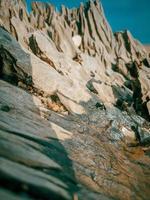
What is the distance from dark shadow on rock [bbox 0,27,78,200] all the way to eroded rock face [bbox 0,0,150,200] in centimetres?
3

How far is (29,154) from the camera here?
36.9 ft

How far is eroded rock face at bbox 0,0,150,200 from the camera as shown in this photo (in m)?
10.4

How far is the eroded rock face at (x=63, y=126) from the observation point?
10.4 meters

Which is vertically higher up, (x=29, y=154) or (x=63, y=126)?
(x=63, y=126)

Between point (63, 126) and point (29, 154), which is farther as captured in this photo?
point (63, 126)

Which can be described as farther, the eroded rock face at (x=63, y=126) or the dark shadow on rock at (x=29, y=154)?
the eroded rock face at (x=63, y=126)

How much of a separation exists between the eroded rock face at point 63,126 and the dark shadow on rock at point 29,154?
34mm

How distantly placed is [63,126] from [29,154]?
989 centimetres

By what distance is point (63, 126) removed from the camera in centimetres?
2109

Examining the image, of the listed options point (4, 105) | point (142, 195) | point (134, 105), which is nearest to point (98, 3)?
point (134, 105)

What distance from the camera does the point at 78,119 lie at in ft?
83.2

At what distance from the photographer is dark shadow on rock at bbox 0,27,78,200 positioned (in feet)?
27.7

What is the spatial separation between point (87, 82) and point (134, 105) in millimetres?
8330

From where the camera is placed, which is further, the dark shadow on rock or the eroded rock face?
the eroded rock face
